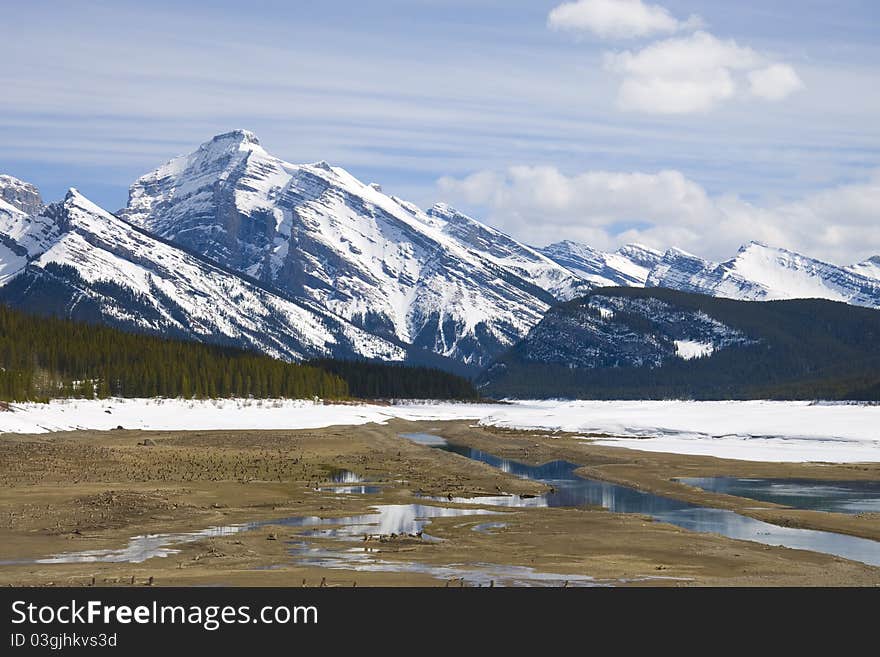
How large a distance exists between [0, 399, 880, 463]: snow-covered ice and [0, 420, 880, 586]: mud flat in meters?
12.8

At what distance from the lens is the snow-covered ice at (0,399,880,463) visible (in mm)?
98188

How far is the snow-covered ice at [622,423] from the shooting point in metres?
98.2

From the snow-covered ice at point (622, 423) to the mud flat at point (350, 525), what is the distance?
42.1ft

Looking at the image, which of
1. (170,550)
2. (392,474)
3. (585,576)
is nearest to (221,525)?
(170,550)

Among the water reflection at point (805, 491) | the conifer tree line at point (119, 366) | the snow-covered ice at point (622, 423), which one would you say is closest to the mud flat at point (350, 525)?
the water reflection at point (805, 491)

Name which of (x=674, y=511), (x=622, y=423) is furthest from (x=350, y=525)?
(x=622, y=423)

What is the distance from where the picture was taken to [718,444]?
106 meters

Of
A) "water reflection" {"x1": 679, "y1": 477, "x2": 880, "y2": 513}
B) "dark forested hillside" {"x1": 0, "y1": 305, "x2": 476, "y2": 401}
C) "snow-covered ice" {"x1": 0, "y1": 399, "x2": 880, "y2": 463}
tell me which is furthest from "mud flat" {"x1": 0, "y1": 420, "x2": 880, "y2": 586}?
"dark forested hillside" {"x1": 0, "y1": 305, "x2": 476, "y2": 401}

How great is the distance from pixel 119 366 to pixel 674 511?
119290 mm

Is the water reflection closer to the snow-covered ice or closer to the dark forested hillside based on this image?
the snow-covered ice

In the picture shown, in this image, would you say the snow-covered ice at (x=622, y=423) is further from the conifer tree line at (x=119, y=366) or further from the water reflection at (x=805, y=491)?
the water reflection at (x=805, y=491)

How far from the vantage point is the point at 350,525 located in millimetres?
48188
